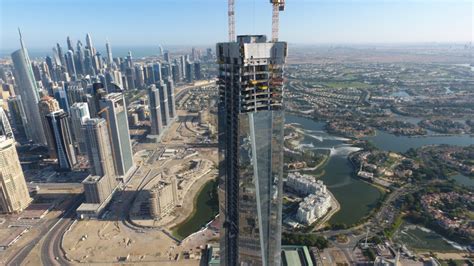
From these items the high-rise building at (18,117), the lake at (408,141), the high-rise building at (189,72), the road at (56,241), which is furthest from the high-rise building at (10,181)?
the high-rise building at (189,72)

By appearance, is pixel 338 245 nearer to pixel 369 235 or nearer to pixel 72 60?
pixel 369 235

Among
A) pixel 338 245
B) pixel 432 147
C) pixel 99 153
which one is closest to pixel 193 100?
pixel 99 153

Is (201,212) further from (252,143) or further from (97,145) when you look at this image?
(252,143)

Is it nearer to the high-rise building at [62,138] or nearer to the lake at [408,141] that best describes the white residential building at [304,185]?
the lake at [408,141]

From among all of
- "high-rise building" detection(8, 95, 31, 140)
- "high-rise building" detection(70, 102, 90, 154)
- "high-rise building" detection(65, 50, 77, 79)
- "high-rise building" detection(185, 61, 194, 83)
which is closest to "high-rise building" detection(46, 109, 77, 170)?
"high-rise building" detection(70, 102, 90, 154)

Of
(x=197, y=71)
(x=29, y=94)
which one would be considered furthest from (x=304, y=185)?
(x=197, y=71)

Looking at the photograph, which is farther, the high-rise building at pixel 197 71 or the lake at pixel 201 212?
the high-rise building at pixel 197 71

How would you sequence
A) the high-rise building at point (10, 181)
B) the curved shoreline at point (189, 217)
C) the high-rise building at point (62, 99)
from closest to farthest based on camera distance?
1. the curved shoreline at point (189, 217)
2. the high-rise building at point (10, 181)
3. the high-rise building at point (62, 99)

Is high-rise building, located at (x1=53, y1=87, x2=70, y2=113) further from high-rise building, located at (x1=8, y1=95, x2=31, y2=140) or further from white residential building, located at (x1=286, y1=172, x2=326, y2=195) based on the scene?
white residential building, located at (x1=286, y1=172, x2=326, y2=195)
